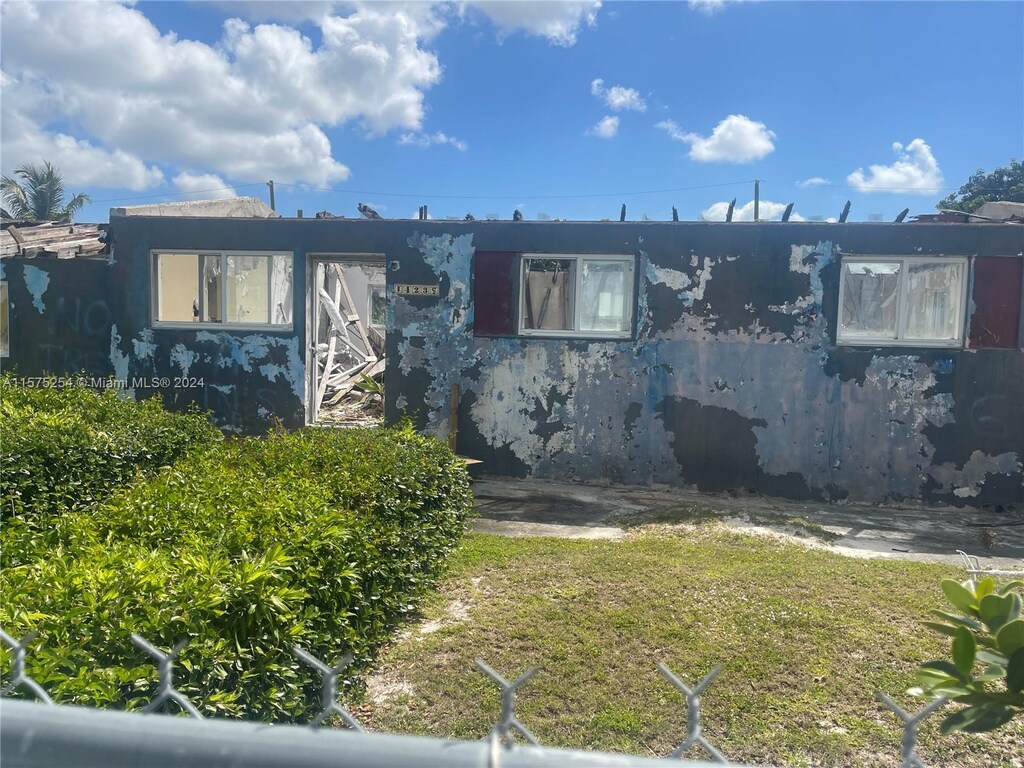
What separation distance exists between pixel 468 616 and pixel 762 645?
5.74ft

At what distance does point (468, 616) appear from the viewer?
4.45 meters

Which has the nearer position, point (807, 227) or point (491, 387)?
point (807, 227)

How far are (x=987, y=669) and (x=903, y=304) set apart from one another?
27.1 feet

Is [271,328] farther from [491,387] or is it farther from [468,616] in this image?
[468,616]

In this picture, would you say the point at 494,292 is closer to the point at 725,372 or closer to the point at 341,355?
the point at 725,372

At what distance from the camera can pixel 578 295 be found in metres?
8.98

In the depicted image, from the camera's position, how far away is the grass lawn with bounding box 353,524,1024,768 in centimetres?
314

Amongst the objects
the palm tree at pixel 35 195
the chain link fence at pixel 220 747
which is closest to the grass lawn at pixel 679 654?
the chain link fence at pixel 220 747

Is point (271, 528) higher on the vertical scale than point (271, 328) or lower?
lower

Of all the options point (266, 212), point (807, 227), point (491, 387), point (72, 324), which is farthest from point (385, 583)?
point (266, 212)

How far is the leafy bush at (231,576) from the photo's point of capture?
220 centimetres

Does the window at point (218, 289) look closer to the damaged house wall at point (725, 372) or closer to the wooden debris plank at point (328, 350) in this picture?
the damaged house wall at point (725, 372)

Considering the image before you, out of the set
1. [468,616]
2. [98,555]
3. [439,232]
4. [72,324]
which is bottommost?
[468,616]

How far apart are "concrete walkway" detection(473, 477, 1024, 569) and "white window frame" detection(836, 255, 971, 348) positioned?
6.46ft
